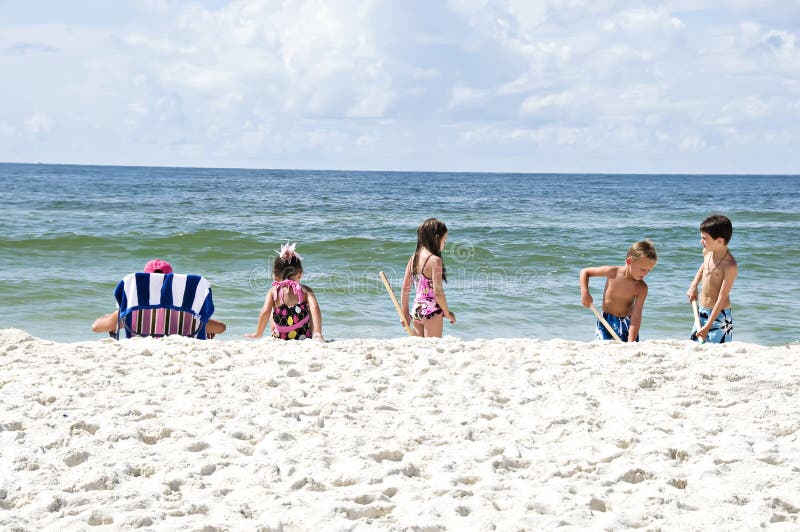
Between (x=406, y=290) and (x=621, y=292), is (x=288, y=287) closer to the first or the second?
(x=406, y=290)

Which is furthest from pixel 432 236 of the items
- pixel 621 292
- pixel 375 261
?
pixel 375 261

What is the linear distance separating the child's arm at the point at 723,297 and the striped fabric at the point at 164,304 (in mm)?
3811

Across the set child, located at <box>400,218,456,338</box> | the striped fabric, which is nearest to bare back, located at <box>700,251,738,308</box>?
child, located at <box>400,218,456,338</box>

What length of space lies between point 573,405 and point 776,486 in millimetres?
1237

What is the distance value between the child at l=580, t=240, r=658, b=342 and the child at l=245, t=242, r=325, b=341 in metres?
2.08

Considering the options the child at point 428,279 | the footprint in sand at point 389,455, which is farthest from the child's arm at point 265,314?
the footprint in sand at point 389,455

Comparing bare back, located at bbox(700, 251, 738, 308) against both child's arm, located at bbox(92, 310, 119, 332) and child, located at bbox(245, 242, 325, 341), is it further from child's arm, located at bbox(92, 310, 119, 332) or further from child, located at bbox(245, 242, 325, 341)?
child's arm, located at bbox(92, 310, 119, 332)

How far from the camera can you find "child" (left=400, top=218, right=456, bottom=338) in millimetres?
5703

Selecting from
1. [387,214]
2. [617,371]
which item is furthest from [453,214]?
[617,371]

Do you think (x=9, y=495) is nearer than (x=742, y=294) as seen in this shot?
Yes

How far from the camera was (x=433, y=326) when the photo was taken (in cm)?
598

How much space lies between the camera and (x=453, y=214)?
26.6m

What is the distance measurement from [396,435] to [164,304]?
2.58 m

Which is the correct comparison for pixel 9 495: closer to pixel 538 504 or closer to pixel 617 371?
pixel 538 504
